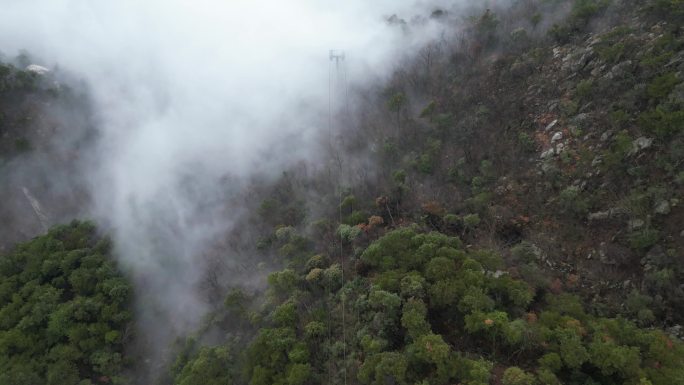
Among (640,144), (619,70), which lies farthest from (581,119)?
(640,144)

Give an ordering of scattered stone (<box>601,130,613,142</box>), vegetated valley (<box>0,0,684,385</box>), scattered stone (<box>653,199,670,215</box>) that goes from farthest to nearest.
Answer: scattered stone (<box>601,130,613,142</box>) → scattered stone (<box>653,199,670,215</box>) → vegetated valley (<box>0,0,684,385</box>)

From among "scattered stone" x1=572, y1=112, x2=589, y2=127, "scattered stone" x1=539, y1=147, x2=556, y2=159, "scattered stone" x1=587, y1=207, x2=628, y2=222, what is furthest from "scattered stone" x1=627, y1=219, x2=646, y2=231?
"scattered stone" x1=572, y1=112, x2=589, y2=127

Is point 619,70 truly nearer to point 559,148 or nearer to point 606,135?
point 606,135

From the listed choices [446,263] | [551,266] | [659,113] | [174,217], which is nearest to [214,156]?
[174,217]

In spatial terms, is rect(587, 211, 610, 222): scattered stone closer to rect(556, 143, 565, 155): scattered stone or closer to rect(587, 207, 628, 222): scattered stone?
rect(587, 207, 628, 222): scattered stone

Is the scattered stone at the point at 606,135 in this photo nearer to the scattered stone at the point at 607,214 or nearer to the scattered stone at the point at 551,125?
the scattered stone at the point at 551,125

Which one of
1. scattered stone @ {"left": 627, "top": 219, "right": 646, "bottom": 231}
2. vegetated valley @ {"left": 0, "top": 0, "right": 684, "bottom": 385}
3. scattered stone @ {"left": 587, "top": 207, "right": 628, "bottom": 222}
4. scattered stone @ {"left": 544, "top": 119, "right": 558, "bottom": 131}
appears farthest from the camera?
scattered stone @ {"left": 544, "top": 119, "right": 558, "bottom": 131}

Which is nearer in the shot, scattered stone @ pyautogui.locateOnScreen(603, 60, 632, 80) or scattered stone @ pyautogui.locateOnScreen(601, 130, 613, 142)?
scattered stone @ pyautogui.locateOnScreen(601, 130, 613, 142)
